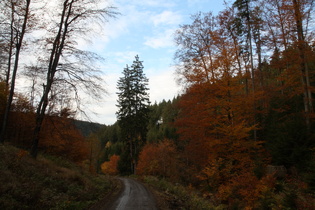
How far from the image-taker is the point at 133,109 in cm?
3256

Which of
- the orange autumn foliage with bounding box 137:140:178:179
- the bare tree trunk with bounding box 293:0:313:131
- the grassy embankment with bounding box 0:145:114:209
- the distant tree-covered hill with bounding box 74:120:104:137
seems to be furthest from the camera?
the orange autumn foliage with bounding box 137:140:178:179

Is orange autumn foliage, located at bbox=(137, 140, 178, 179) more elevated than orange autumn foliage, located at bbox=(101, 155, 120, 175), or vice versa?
orange autumn foliage, located at bbox=(137, 140, 178, 179)

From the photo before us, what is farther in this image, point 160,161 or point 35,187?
point 160,161

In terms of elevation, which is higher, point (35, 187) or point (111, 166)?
point (35, 187)

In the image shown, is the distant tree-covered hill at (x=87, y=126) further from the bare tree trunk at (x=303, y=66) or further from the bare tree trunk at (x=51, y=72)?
the bare tree trunk at (x=303, y=66)

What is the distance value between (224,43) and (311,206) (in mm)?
10164

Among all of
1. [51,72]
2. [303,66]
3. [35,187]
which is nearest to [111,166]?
[51,72]

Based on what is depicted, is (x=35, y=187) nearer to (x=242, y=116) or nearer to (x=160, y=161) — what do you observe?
(x=242, y=116)

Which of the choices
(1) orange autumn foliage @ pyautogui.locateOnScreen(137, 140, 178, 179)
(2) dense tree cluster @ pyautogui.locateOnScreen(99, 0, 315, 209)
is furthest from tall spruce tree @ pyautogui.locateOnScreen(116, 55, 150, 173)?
(2) dense tree cluster @ pyautogui.locateOnScreen(99, 0, 315, 209)

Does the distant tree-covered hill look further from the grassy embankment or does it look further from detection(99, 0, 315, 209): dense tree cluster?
detection(99, 0, 315, 209): dense tree cluster

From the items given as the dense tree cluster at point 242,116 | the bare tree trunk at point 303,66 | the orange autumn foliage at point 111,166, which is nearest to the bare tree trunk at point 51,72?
the dense tree cluster at point 242,116

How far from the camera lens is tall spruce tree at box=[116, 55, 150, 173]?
106 ft

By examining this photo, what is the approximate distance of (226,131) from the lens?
12406mm

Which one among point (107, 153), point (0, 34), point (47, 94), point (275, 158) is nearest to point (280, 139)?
point (275, 158)
